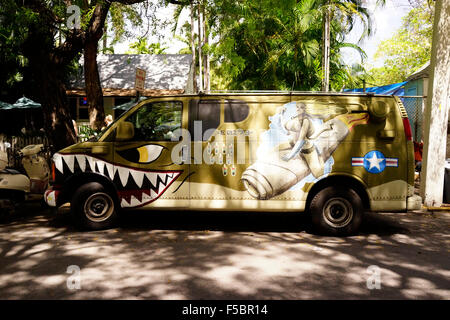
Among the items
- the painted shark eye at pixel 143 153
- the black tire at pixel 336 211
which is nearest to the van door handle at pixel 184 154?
the painted shark eye at pixel 143 153

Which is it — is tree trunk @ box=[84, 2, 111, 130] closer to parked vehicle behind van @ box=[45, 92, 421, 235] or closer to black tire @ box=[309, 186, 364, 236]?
parked vehicle behind van @ box=[45, 92, 421, 235]

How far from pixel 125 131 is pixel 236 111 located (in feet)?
5.90

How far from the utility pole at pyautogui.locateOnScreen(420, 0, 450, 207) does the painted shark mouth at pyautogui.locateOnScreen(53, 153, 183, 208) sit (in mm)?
5760

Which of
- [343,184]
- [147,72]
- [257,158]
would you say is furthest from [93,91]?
[147,72]

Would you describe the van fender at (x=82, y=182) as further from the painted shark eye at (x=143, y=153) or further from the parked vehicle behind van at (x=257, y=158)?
the painted shark eye at (x=143, y=153)

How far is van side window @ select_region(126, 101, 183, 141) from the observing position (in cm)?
673

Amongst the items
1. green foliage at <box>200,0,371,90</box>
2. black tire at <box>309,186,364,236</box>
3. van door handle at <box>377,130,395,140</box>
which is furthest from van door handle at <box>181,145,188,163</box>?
green foliage at <box>200,0,371,90</box>

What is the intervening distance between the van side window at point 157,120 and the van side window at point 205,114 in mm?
208

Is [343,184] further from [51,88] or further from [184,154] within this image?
[51,88]

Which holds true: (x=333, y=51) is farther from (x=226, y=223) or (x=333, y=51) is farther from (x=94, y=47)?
(x=226, y=223)

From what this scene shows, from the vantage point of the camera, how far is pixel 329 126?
650 centimetres

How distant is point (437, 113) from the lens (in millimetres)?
8820

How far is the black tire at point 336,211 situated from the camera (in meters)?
6.46

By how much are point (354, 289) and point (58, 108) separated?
888 cm
